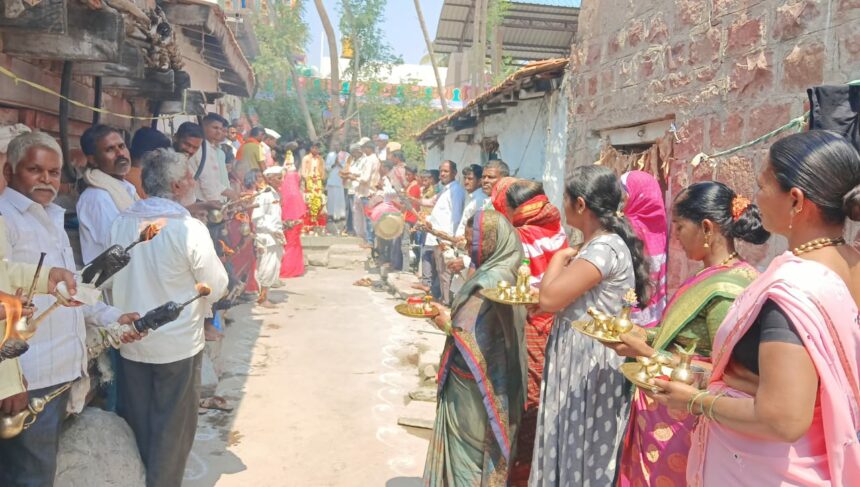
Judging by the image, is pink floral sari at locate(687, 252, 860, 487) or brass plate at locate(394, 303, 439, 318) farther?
brass plate at locate(394, 303, 439, 318)

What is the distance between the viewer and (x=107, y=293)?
11.4 feet

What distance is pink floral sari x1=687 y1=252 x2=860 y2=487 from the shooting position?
4.98 feet

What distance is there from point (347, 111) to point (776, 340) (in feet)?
67.0

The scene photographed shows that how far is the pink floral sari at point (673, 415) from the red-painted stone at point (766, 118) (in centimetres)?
140

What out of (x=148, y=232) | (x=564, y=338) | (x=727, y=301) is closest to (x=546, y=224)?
(x=564, y=338)

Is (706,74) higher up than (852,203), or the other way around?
(706,74)

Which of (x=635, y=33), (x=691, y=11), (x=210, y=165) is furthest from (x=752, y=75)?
(x=210, y=165)

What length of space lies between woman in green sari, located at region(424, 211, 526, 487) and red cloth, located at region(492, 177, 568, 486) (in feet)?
0.63

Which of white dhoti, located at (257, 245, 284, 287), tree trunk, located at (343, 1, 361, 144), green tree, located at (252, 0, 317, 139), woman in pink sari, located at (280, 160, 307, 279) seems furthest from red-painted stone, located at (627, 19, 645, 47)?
green tree, located at (252, 0, 317, 139)

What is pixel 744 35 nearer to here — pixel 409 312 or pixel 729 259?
pixel 729 259

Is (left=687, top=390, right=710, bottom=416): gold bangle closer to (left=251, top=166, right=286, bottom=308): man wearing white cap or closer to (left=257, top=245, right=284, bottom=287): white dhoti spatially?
(left=251, top=166, right=286, bottom=308): man wearing white cap

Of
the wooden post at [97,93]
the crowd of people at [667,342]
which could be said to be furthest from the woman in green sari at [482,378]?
the wooden post at [97,93]

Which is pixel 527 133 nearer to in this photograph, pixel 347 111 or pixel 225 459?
pixel 225 459

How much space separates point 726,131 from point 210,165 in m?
4.54
